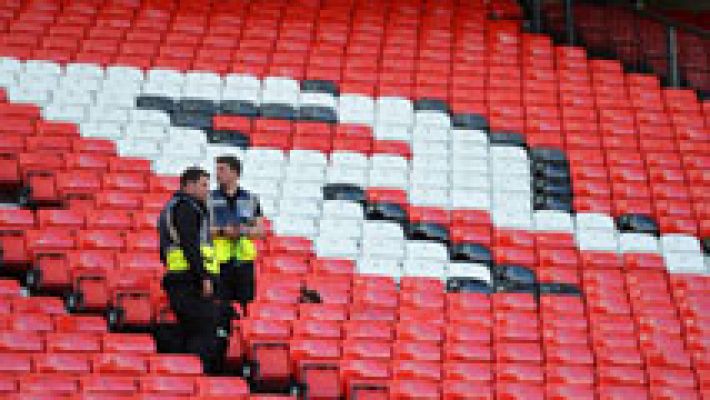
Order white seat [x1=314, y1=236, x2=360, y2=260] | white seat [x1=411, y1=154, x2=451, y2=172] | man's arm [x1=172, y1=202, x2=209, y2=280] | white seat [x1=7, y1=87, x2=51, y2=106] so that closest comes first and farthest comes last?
man's arm [x1=172, y1=202, x2=209, y2=280] < white seat [x1=314, y1=236, x2=360, y2=260] < white seat [x1=7, y1=87, x2=51, y2=106] < white seat [x1=411, y1=154, x2=451, y2=172]

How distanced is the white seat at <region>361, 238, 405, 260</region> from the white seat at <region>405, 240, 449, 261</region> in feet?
0.18

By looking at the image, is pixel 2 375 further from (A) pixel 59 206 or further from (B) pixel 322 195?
(B) pixel 322 195

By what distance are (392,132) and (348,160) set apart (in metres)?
0.64

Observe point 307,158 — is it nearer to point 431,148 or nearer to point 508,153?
point 431,148

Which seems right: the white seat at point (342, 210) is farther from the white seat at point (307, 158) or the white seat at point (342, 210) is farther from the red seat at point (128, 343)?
the red seat at point (128, 343)

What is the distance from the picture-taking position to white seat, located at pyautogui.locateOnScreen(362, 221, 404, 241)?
995cm

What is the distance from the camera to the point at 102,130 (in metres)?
10.6

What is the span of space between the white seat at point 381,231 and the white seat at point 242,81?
1.91m

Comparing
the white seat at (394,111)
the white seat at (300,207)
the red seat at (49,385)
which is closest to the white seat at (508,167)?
the white seat at (394,111)

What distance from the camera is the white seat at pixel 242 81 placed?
11.4 metres

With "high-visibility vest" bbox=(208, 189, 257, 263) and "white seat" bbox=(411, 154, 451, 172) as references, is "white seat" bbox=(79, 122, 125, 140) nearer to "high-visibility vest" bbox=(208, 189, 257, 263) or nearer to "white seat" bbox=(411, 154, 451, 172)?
"white seat" bbox=(411, 154, 451, 172)

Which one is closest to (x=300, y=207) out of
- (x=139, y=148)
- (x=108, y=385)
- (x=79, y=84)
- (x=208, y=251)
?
(x=139, y=148)

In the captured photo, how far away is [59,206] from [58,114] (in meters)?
1.27

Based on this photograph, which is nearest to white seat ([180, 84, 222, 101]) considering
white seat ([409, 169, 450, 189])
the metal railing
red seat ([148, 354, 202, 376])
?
white seat ([409, 169, 450, 189])
